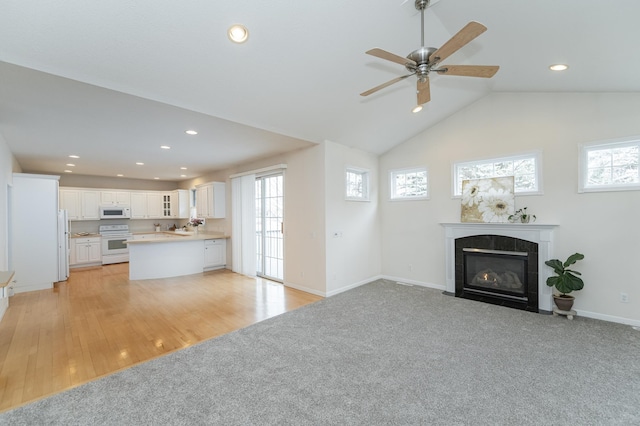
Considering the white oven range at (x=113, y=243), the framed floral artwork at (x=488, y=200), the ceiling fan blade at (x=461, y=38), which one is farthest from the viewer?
the white oven range at (x=113, y=243)

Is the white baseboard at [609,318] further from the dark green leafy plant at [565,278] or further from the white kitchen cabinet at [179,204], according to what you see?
the white kitchen cabinet at [179,204]

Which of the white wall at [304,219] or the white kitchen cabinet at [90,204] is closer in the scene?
the white wall at [304,219]

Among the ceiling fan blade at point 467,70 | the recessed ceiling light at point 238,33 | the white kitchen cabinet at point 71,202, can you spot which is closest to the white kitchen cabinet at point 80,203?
the white kitchen cabinet at point 71,202

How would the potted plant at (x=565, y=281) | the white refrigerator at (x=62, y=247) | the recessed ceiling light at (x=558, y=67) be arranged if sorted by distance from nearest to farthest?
1. the recessed ceiling light at (x=558, y=67)
2. the potted plant at (x=565, y=281)
3. the white refrigerator at (x=62, y=247)

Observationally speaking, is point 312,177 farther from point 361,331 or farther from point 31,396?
point 31,396

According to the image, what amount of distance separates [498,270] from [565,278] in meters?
0.90

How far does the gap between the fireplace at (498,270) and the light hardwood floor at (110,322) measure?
2.64 metres

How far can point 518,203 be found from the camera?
422cm

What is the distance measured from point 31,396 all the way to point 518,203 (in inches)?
239

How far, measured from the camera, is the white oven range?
25.0ft

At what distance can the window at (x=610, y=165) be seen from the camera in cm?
339

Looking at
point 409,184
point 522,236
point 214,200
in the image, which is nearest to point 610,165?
point 522,236

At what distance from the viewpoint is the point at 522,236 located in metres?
4.06

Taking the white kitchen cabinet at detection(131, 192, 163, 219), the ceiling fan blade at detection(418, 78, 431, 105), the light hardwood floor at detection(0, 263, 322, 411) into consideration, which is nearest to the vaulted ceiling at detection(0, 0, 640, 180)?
the ceiling fan blade at detection(418, 78, 431, 105)
